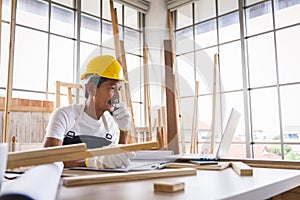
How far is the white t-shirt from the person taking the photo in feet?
4.90

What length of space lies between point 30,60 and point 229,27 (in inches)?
109

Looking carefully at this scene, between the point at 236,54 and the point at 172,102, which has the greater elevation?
the point at 236,54

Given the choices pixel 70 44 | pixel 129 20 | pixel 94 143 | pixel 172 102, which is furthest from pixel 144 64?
pixel 129 20

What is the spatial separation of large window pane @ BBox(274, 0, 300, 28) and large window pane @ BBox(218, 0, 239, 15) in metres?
0.58

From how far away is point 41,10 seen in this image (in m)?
3.56

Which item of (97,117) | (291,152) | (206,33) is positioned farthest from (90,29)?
(291,152)

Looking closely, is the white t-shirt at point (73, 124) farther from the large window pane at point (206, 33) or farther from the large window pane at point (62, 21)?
the large window pane at point (206, 33)

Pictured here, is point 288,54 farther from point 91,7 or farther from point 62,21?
point 62,21

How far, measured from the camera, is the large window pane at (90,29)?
3.99 metres

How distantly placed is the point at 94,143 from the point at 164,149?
0.30m

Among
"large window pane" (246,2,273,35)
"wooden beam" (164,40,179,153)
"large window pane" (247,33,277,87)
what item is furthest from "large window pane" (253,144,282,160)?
"wooden beam" (164,40,179,153)

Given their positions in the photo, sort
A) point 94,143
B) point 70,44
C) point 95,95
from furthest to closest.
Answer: point 70,44 < point 95,95 < point 94,143

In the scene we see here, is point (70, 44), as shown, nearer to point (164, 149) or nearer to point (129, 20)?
point (129, 20)

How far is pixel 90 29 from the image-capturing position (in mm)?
4082
